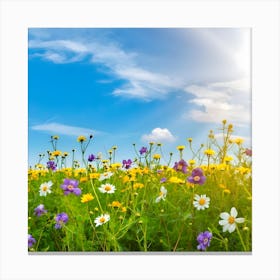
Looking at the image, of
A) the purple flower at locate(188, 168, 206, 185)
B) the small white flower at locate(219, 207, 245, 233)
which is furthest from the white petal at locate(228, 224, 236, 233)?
the purple flower at locate(188, 168, 206, 185)

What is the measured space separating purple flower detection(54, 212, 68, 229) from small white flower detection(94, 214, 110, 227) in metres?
0.16

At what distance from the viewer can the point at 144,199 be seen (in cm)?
245

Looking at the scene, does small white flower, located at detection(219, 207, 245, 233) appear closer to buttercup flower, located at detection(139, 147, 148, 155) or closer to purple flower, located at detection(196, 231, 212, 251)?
purple flower, located at detection(196, 231, 212, 251)

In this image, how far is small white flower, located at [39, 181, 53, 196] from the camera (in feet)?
8.20

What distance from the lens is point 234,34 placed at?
2477 mm

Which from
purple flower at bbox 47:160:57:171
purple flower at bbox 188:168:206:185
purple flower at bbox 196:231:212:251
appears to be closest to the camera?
purple flower at bbox 196:231:212:251

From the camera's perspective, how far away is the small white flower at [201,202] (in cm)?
239

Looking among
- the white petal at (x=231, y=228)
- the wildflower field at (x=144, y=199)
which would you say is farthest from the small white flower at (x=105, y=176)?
the white petal at (x=231, y=228)

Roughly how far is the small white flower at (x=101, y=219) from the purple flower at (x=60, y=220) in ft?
0.52

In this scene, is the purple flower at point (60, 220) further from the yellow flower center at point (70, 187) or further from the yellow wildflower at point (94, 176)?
the yellow wildflower at point (94, 176)

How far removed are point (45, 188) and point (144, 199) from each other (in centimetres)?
53
